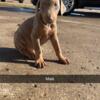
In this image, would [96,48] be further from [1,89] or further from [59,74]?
[1,89]

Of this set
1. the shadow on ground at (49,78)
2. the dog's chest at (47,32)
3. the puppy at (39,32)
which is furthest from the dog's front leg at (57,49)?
the shadow on ground at (49,78)

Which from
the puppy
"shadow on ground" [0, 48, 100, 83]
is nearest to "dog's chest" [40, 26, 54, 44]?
the puppy

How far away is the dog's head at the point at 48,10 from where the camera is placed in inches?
243

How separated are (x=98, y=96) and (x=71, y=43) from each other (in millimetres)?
3257

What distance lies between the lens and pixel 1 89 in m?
5.39

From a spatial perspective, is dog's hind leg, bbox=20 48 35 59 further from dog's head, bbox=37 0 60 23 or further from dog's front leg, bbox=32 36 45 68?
dog's head, bbox=37 0 60 23

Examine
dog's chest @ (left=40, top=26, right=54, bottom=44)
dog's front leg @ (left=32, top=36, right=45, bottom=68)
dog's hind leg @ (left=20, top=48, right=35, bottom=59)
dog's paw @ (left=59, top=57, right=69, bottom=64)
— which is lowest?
dog's paw @ (left=59, top=57, right=69, bottom=64)

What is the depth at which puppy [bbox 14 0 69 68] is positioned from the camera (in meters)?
6.24

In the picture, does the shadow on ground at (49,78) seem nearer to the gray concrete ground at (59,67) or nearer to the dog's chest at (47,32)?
the gray concrete ground at (59,67)

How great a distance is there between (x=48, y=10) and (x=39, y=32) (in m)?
0.45

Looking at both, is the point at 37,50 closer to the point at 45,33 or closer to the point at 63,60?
the point at 45,33

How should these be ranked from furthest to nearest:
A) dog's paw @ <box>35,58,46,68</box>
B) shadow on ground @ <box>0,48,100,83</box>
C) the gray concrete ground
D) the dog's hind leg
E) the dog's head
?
the dog's hind leg
dog's paw @ <box>35,58,46,68</box>
the dog's head
shadow on ground @ <box>0,48,100,83</box>
the gray concrete ground

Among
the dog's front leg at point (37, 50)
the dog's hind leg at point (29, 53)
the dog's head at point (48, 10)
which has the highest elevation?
the dog's head at point (48, 10)

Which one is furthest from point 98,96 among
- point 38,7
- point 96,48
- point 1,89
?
point 96,48
